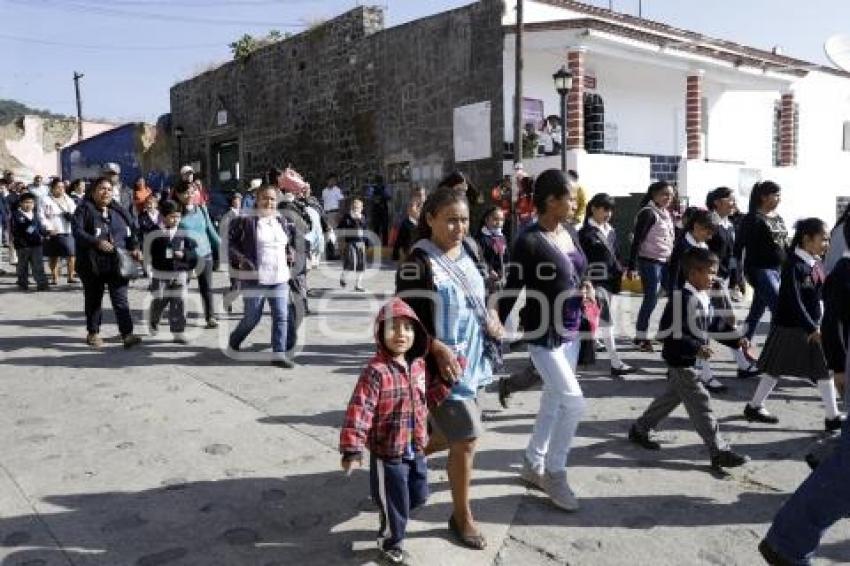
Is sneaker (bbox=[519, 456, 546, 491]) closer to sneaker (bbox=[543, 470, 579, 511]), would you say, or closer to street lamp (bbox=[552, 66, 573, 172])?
sneaker (bbox=[543, 470, 579, 511])

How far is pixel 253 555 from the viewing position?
133 inches

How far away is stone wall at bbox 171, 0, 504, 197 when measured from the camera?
56.9 ft

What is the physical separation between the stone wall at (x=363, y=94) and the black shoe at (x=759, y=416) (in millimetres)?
12143

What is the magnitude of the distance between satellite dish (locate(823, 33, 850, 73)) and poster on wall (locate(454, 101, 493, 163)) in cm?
1192

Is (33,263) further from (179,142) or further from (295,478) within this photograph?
(179,142)

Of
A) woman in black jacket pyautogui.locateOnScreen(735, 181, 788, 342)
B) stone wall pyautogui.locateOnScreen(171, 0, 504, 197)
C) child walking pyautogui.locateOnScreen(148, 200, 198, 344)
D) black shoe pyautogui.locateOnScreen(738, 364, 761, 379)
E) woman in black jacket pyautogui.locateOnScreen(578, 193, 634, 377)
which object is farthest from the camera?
stone wall pyautogui.locateOnScreen(171, 0, 504, 197)

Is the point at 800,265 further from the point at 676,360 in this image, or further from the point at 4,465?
the point at 4,465

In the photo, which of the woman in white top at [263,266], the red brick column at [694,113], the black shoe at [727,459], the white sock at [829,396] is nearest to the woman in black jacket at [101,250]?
the woman in white top at [263,266]

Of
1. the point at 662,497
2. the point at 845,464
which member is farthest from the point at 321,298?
the point at 845,464

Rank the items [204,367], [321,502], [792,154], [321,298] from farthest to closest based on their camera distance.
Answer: [792,154], [321,298], [204,367], [321,502]

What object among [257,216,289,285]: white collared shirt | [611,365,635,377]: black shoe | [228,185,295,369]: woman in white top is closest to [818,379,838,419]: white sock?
[611,365,635,377]: black shoe

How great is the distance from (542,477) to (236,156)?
23.9 meters

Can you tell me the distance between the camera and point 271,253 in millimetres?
6977

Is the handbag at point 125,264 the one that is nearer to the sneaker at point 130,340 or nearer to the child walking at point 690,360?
the sneaker at point 130,340
